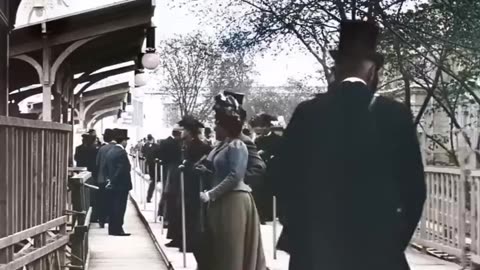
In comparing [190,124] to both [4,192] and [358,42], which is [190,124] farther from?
[358,42]

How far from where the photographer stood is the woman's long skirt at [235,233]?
11.0 ft

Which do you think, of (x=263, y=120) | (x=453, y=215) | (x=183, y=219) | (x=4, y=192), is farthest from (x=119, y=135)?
(x=4, y=192)

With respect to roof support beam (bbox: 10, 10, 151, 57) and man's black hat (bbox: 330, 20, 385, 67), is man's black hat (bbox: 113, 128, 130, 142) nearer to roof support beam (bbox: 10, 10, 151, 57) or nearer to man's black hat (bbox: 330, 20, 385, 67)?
roof support beam (bbox: 10, 10, 151, 57)

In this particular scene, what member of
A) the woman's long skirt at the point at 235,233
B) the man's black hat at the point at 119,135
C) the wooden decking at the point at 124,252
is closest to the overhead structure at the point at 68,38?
the man's black hat at the point at 119,135

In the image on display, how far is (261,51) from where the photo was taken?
3055 millimetres

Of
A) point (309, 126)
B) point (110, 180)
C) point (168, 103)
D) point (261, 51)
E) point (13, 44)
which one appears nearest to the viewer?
point (309, 126)

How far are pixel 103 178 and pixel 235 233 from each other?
3533mm

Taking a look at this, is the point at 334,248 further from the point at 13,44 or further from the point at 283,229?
the point at 13,44

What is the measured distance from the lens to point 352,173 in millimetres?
2084

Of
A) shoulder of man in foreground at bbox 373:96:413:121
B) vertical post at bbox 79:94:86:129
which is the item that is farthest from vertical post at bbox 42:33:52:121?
vertical post at bbox 79:94:86:129

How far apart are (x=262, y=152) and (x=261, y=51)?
1.57 feet

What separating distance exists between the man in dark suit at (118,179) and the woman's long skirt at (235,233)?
3.12 metres

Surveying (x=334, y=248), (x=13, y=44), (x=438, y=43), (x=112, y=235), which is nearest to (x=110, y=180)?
(x=112, y=235)

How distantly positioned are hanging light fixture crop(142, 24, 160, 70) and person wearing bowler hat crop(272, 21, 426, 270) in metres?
2.25
